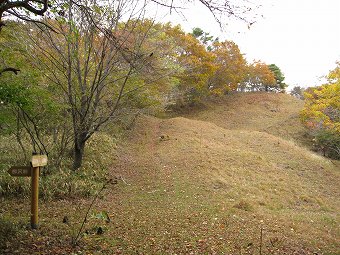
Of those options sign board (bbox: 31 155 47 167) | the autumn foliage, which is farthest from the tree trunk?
the autumn foliage

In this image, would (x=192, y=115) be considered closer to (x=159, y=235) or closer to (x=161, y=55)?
(x=161, y=55)

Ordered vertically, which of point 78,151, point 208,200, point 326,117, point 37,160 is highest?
point 326,117

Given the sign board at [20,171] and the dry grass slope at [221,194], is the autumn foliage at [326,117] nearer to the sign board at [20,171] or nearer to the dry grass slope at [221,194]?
the dry grass slope at [221,194]

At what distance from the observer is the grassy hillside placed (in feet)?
19.1

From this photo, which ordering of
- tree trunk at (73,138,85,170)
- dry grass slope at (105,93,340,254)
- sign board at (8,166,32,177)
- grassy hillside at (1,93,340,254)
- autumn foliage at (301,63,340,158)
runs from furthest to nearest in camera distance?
autumn foliage at (301,63,340,158) → tree trunk at (73,138,85,170) → dry grass slope at (105,93,340,254) → grassy hillside at (1,93,340,254) → sign board at (8,166,32,177)

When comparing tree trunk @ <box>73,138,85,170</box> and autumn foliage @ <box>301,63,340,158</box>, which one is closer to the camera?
tree trunk @ <box>73,138,85,170</box>

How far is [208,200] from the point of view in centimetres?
936

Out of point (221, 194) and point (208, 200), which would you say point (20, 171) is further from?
point (221, 194)

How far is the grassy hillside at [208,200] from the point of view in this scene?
5.82 metres

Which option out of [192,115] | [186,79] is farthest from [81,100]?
[192,115]

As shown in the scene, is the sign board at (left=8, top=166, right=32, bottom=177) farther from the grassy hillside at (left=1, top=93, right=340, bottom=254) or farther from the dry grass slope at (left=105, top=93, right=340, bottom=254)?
the dry grass slope at (left=105, top=93, right=340, bottom=254)

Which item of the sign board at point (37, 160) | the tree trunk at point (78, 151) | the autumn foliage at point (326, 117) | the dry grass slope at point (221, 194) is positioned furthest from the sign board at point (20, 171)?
the autumn foliage at point (326, 117)

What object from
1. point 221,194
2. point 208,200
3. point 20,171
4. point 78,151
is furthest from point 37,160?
point 221,194

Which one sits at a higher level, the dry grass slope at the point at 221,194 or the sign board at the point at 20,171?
the sign board at the point at 20,171
